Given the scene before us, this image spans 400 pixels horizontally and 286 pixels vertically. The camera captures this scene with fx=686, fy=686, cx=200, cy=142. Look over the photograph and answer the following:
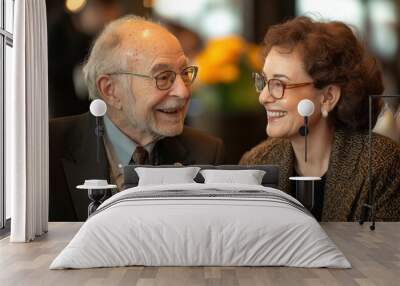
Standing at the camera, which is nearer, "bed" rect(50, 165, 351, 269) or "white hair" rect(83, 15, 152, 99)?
"bed" rect(50, 165, 351, 269)

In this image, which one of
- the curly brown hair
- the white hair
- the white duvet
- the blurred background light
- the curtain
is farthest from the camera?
the blurred background light

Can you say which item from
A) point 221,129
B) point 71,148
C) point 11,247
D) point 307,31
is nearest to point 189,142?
point 221,129

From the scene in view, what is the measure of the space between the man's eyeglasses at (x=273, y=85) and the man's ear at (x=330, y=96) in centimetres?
23

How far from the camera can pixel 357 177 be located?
7.79 metres

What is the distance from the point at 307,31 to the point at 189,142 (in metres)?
1.87

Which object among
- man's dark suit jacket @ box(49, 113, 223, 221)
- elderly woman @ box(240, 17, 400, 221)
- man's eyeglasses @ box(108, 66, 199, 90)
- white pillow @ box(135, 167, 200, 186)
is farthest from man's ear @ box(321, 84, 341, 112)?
white pillow @ box(135, 167, 200, 186)

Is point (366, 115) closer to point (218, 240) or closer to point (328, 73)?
point (328, 73)

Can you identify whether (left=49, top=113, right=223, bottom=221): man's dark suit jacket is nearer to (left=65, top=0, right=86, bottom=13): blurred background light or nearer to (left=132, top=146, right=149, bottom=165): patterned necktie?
(left=132, top=146, right=149, bottom=165): patterned necktie

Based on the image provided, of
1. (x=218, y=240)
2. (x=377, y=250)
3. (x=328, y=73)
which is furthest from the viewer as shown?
(x=328, y=73)

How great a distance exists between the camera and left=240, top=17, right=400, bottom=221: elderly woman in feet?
25.4

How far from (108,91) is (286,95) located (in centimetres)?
205

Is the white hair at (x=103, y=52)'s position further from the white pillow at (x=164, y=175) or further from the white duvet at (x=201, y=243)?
the white duvet at (x=201, y=243)

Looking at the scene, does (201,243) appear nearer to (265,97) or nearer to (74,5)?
(265,97)

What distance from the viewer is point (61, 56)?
8078 millimetres
